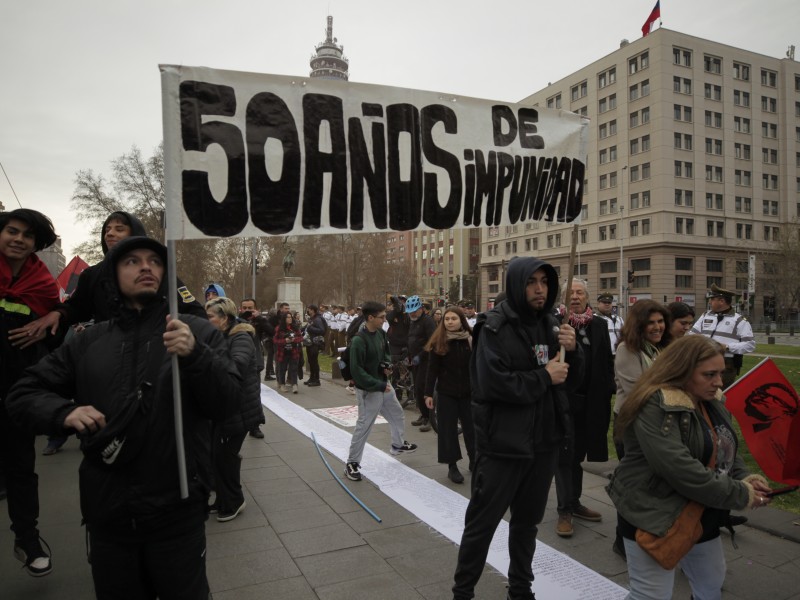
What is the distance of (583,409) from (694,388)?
209 centimetres

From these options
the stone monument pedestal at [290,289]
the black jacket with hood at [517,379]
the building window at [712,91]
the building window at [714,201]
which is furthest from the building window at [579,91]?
the black jacket with hood at [517,379]

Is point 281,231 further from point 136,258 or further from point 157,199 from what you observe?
point 157,199

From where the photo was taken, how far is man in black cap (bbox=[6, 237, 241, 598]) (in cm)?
201

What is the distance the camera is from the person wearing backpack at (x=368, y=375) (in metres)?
5.88

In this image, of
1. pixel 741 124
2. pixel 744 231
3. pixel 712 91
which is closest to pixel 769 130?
pixel 741 124

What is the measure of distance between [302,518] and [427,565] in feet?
4.54

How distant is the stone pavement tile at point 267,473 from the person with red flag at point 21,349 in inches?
98.7

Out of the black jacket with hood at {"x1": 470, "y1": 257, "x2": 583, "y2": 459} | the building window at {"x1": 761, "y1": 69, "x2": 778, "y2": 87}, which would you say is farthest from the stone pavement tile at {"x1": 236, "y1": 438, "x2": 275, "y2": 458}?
the building window at {"x1": 761, "y1": 69, "x2": 778, "y2": 87}

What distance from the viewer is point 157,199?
139ft

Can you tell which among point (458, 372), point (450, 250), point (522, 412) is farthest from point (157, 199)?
point (450, 250)

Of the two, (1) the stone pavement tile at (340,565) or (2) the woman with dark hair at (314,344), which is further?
(2) the woman with dark hair at (314,344)

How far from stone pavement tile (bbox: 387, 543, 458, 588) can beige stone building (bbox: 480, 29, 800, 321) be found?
52311 mm

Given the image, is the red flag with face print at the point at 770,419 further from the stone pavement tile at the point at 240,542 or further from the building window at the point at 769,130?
the building window at the point at 769,130

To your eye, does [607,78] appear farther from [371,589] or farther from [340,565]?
[371,589]
